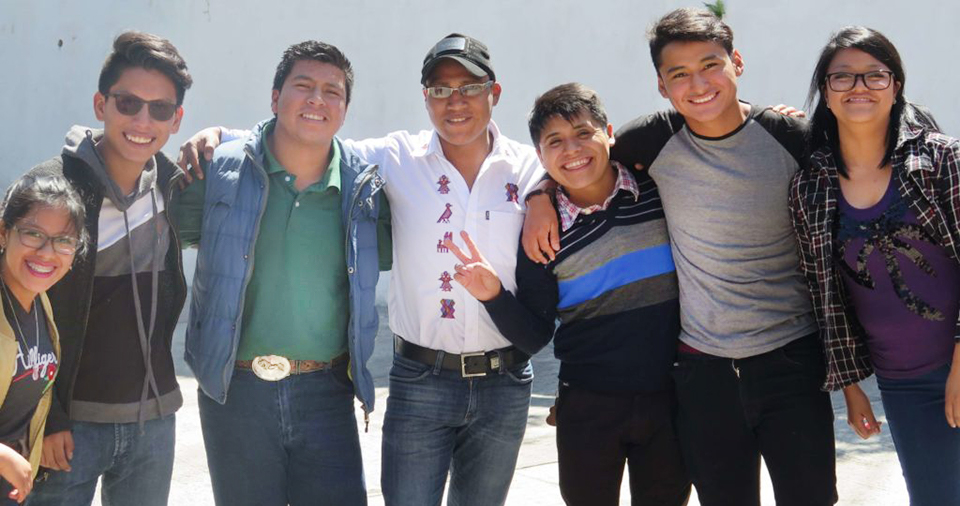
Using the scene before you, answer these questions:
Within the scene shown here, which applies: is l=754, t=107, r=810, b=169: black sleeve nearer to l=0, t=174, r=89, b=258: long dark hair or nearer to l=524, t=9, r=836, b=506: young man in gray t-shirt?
l=524, t=9, r=836, b=506: young man in gray t-shirt

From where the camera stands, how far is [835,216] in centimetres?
289

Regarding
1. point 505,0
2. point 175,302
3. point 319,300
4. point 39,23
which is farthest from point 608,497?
point 39,23

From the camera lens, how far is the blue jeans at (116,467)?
2.77 meters

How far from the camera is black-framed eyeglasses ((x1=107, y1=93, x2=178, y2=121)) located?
2.97 m

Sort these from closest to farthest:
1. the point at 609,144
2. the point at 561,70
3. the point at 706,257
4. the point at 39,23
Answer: the point at 706,257 < the point at 609,144 < the point at 561,70 < the point at 39,23

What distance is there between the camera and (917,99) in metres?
7.84

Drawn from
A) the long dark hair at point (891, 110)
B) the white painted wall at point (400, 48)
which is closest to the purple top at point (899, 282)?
the long dark hair at point (891, 110)

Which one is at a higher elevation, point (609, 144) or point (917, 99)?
point (917, 99)

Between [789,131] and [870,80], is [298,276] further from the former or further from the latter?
[870,80]

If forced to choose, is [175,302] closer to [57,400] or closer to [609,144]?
[57,400]

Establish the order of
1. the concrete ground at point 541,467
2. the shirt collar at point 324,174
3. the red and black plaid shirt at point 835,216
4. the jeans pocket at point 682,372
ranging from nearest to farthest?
the red and black plaid shirt at point 835,216
the jeans pocket at point 682,372
the shirt collar at point 324,174
the concrete ground at point 541,467

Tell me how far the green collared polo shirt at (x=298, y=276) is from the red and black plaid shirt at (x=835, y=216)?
4.54 feet

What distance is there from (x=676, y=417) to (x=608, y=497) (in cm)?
32

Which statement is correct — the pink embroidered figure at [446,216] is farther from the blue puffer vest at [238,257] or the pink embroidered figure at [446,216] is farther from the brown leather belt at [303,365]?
the brown leather belt at [303,365]
